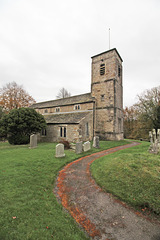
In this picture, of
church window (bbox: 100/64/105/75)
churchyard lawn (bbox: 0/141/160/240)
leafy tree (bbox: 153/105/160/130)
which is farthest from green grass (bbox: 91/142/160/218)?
leafy tree (bbox: 153/105/160/130)

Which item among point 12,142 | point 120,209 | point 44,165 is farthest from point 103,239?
point 12,142

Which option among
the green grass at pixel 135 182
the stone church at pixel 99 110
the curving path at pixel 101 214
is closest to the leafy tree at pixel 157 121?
the stone church at pixel 99 110

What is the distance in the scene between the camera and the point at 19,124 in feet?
52.2

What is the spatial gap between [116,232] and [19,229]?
2.63m

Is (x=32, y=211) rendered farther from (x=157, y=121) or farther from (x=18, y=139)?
(x=157, y=121)

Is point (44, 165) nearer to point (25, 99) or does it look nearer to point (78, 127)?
point (78, 127)

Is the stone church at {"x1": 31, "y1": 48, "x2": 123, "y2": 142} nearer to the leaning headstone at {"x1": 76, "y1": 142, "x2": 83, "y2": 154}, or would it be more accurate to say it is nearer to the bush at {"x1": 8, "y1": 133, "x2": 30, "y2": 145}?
the bush at {"x1": 8, "y1": 133, "x2": 30, "y2": 145}

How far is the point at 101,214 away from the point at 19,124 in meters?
15.8

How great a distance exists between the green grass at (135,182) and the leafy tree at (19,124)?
13.3 metres

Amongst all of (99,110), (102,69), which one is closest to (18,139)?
(99,110)

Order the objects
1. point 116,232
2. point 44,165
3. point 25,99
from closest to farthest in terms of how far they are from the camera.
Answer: point 116,232
point 44,165
point 25,99

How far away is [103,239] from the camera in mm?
2838

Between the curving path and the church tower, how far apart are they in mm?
14796

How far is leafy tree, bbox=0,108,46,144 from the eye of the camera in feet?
51.1
